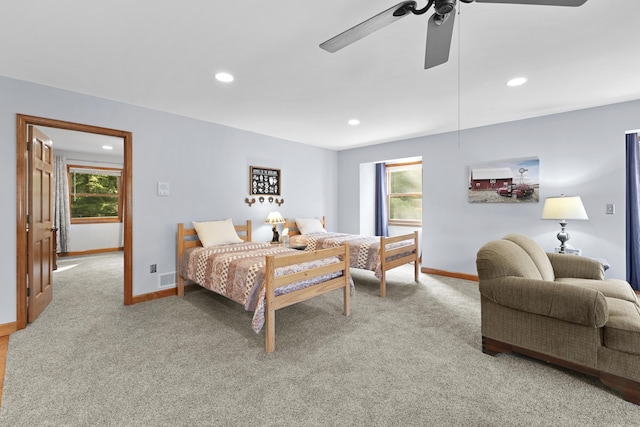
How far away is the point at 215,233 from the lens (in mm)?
3855

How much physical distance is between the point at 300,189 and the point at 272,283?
3.31 meters

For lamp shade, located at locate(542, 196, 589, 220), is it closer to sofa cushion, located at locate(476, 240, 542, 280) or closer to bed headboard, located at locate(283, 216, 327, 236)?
sofa cushion, located at locate(476, 240, 542, 280)

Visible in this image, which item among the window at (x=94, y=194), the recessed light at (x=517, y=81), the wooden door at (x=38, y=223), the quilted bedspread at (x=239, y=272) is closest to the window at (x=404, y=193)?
the recessed light at (x=517, y=81)

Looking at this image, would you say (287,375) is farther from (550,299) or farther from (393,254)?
(393,254)

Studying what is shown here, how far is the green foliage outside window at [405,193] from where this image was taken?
595cm

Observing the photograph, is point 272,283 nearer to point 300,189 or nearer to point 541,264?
Result: point 541,264

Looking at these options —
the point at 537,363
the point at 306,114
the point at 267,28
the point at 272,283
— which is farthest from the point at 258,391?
the point at 306,114

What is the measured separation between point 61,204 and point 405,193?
293 inches

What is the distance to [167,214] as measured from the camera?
3.74m

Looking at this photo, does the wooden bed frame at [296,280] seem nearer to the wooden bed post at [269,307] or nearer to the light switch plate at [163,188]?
the wooden bed post at [269,307]

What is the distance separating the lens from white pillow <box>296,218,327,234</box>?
16.8 feet

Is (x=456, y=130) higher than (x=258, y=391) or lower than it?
higher

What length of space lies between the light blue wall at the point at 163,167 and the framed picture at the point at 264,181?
10cm

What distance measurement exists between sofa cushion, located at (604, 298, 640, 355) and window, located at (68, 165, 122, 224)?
856cm
